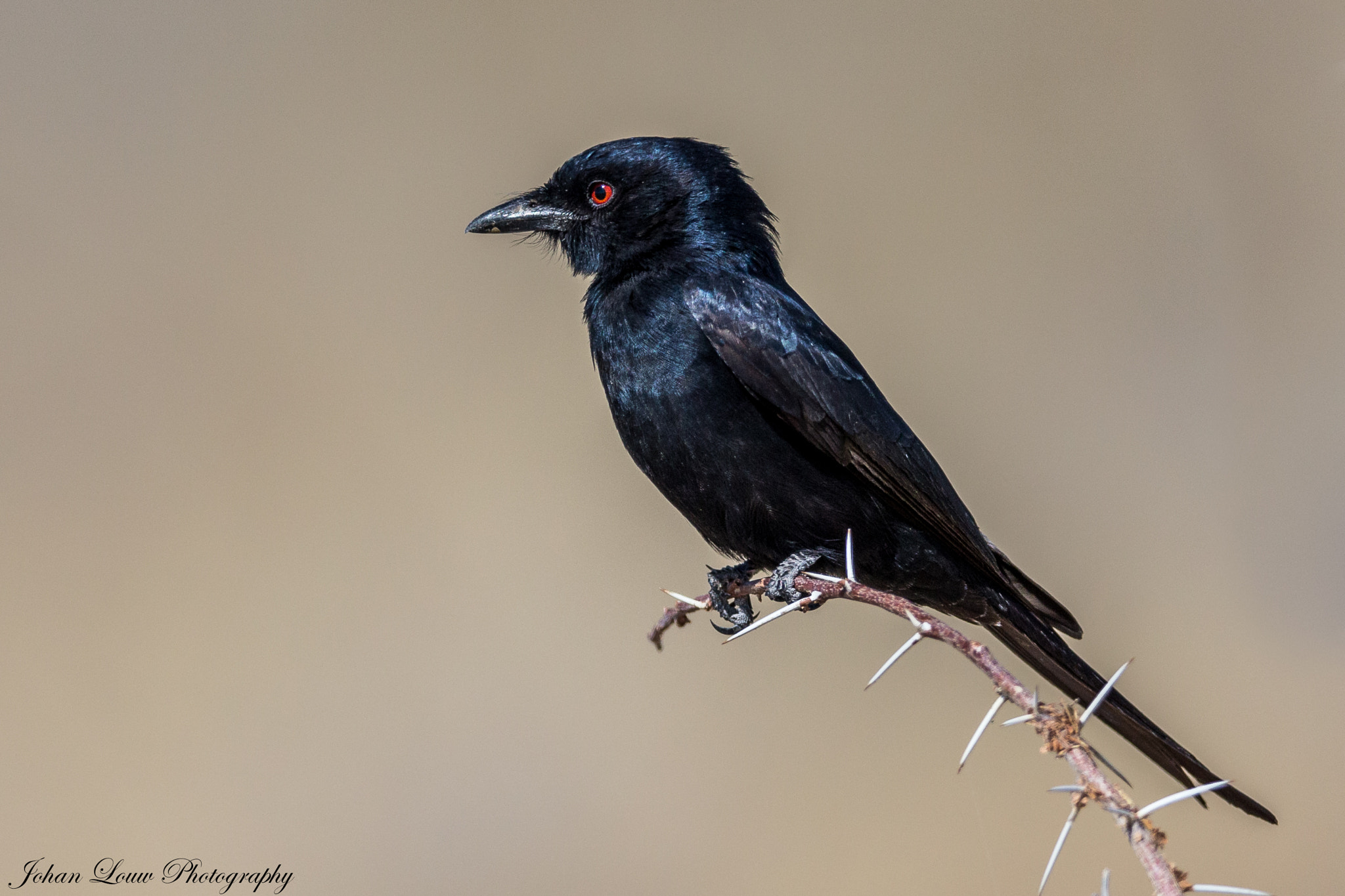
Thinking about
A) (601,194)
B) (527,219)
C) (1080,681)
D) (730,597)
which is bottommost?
(730,597)

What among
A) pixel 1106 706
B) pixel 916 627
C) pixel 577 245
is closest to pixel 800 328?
pixel 577 245

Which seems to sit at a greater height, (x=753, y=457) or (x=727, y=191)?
(x=727, y=191)

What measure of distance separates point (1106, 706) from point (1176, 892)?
1.57 meters

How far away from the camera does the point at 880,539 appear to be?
135 inches

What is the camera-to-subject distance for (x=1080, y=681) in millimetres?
3363

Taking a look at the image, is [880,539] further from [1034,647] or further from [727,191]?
[727,191]

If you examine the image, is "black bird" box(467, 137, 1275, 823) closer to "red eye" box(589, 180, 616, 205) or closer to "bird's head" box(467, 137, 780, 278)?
"bird's head" box(467, 137, 780, 278)

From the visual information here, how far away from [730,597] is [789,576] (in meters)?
0.36

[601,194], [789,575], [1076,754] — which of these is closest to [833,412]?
[789,575]

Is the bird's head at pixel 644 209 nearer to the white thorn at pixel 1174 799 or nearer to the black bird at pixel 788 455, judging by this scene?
the black bird at pixel 788 455

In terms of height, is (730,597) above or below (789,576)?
below

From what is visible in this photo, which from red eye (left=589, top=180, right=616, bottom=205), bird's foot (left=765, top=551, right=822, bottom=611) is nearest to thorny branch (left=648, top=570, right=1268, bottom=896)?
bird's foot (left=765, top=551, right=822, bottom=611)

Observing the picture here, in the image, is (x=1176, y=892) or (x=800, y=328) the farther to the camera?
(x=800, y=328)

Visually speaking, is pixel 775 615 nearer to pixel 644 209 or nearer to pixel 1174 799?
pixel 1174 799
